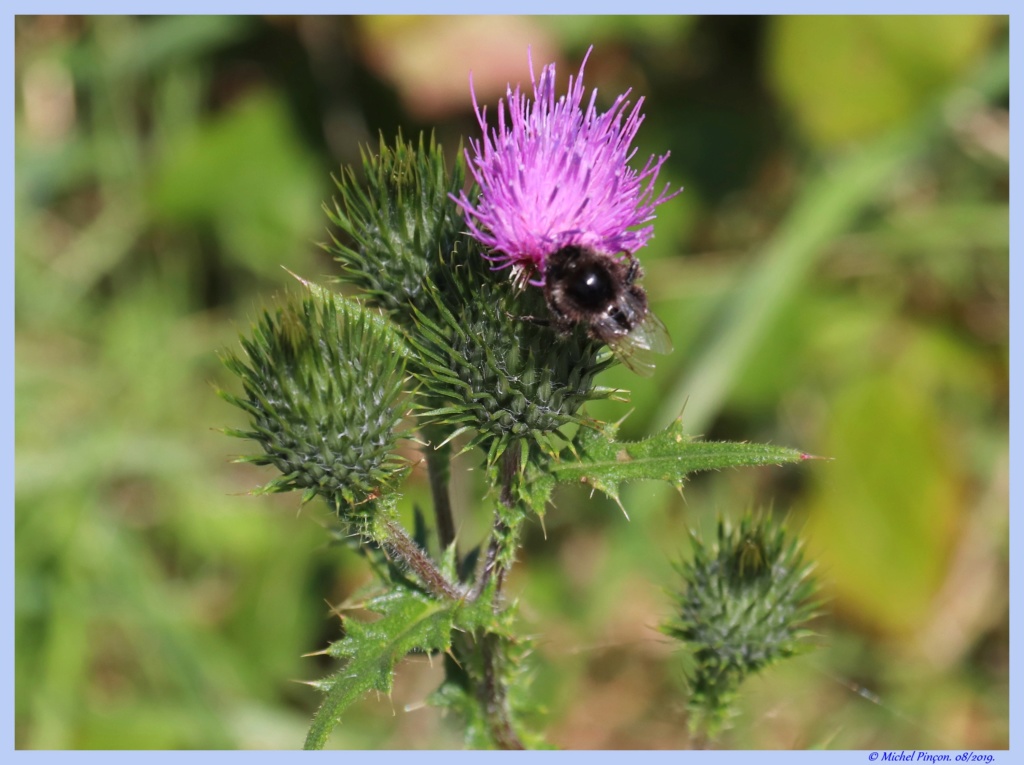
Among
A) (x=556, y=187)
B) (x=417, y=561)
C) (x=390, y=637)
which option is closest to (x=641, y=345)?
(x=556, y=187)

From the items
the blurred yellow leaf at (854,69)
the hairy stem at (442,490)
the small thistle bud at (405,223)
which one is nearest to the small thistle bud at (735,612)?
the hairy stem at (442,490)

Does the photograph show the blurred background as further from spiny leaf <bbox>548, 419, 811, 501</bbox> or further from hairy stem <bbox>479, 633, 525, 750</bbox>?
spiny leaf <bbox>548, 419, 811, 501</bbox>

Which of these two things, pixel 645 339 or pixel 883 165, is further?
pixel 883 165

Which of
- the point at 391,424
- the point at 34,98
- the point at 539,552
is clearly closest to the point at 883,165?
the point at 539,552

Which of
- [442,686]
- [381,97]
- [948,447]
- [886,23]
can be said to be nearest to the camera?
[442,686]

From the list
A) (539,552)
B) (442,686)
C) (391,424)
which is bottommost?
(539,552)

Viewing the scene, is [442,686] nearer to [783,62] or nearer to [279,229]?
[279,229]

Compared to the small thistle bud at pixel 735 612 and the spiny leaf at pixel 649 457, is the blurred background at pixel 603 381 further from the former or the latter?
the spiny leaf at pixel 649 457
